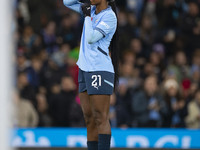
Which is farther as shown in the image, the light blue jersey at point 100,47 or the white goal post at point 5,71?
the light blue jersey at point 100,47

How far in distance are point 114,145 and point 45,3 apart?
211 inches

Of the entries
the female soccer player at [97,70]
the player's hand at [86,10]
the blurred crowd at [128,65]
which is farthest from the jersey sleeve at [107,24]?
the blurred crowd at [128,65]

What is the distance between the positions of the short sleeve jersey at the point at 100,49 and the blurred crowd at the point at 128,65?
3.68 meters

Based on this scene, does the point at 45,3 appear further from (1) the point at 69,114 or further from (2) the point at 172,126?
(2) the point at 172,126

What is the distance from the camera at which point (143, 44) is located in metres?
11.7

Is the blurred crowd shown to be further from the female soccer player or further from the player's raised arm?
the female soccer player

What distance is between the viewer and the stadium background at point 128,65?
31.2ft

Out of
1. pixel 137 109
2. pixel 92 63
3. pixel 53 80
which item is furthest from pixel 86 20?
pixel 53 80

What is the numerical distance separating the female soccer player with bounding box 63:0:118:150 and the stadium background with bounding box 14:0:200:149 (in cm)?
396

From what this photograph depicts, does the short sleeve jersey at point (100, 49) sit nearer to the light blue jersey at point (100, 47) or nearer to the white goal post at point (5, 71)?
the light blue jersey at point (100, 47)

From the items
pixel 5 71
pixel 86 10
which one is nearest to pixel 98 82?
pixel 86 10

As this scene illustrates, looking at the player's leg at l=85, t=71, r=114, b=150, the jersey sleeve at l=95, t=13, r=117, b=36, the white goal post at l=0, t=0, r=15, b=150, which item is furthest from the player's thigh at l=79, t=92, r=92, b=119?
the white goal post at l=0, t=0, r=15, b=150

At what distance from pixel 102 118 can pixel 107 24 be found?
0.80 meters

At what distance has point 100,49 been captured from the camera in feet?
15.5
